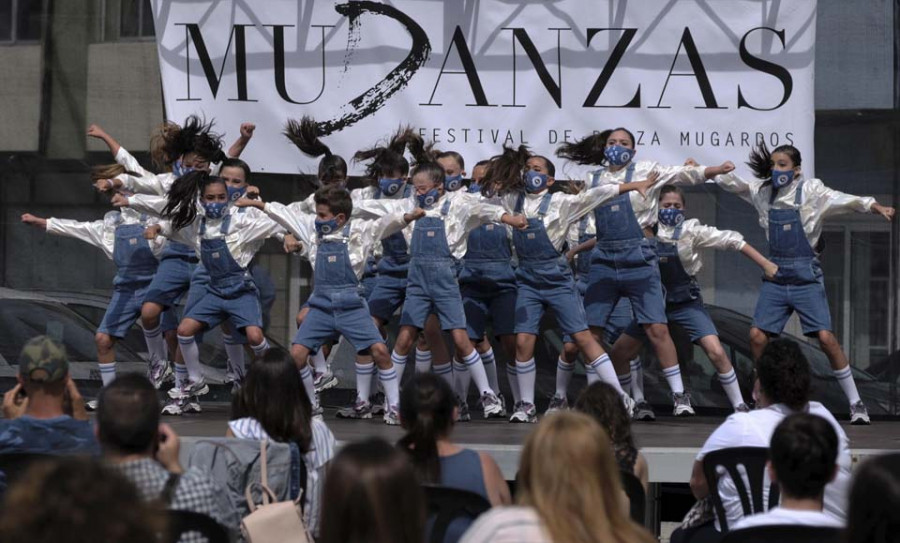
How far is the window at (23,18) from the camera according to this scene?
9688mm

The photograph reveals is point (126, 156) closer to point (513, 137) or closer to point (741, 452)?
point (513, 137)

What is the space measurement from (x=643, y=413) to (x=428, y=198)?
1.93 metres

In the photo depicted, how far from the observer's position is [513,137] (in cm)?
911

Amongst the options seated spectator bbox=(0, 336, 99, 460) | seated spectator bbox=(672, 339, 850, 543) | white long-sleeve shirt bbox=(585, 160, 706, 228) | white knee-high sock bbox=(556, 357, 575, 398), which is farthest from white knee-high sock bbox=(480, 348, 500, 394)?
seated spectator bbox=(0, 336, 99, 460)

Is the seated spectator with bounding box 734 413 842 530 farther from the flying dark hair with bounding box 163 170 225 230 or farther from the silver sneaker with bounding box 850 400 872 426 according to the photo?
the flying dark hair with bounding box 163 170 225 230

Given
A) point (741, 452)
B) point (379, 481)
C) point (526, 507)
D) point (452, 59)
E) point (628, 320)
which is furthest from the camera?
point (452, 59)

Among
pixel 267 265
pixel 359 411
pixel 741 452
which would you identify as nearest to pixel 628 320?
pixel 359 411

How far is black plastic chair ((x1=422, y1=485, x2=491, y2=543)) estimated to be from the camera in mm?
3773

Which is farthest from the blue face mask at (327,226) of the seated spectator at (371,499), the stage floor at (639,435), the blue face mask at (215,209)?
the seated spectator at (371,499)

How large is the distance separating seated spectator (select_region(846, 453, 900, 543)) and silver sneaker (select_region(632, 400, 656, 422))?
18.8 feet

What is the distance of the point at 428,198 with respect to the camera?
7875mm

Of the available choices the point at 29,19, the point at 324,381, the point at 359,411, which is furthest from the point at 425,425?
the point at 29,19

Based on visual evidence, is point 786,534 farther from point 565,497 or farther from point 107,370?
point 107,370

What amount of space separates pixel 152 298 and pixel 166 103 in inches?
68.6
